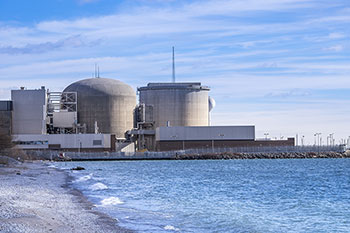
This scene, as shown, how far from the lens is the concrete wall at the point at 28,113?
4451 inches

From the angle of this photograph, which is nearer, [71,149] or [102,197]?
[102,197]

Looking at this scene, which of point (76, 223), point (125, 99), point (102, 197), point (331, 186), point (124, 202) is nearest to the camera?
point (76, 223)

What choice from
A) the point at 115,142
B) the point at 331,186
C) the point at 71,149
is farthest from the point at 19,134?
the point at 331,186

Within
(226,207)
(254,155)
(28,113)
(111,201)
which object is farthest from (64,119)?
(226,207)

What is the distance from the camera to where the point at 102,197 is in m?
34.7

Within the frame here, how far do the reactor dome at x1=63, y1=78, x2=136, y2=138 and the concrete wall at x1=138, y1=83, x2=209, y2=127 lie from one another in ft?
17.9

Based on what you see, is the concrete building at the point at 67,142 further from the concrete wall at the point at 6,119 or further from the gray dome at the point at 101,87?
the gray dome at the point at 101,87

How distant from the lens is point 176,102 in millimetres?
128500

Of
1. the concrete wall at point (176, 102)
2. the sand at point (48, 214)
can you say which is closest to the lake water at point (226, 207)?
the sand at point (48, 214)

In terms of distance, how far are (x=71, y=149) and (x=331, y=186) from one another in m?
74.4

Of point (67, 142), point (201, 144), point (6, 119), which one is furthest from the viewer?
point (201, 144)

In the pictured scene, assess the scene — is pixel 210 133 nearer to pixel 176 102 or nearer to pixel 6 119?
pixel 176 102

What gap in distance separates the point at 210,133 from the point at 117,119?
69.8 ft

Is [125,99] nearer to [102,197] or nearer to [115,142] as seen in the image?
[115,142]
